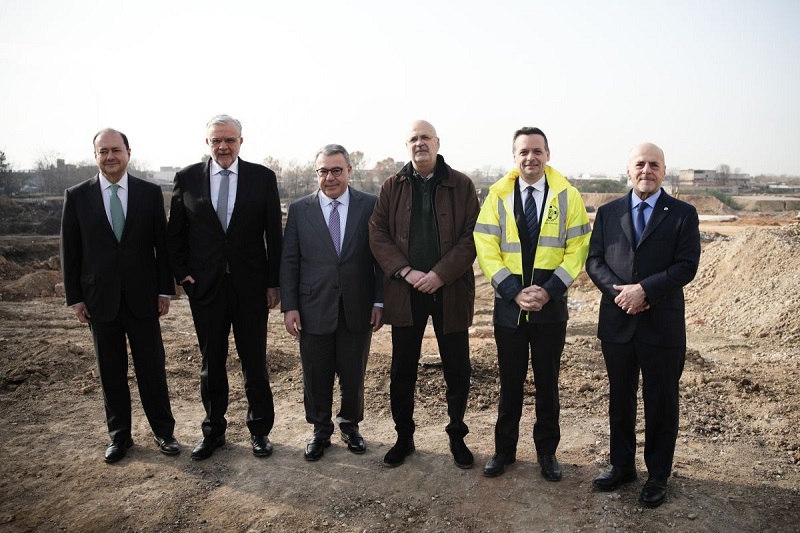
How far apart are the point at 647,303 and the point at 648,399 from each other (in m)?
0.70

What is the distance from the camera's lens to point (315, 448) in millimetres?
4906

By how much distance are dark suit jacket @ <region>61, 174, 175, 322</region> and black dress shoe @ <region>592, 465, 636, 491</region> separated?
372 centimetres

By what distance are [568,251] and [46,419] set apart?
203 inches

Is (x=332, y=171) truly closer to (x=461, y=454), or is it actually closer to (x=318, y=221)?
(x=318, y=221)

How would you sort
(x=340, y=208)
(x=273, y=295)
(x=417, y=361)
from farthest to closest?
(x=273, y=295)
(x=340, y=208)
(x=417, y=361)

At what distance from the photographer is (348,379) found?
197 inches

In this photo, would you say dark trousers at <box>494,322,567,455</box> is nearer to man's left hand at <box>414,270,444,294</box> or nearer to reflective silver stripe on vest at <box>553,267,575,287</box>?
reflective silver stripe on vest at <box>553,267,575,287</box>

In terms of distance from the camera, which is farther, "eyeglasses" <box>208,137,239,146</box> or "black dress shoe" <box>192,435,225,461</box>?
"black dress shoe" <box>192,435,225,461</box>

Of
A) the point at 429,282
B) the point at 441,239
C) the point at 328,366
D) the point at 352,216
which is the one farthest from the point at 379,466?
the point at 352,216

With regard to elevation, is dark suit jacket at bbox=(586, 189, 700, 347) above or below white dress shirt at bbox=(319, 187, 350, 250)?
below

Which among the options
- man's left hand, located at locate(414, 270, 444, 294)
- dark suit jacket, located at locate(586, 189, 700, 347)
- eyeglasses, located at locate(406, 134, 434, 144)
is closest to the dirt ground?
dark suit jacket, located at locate(586, 189, 700, 347)

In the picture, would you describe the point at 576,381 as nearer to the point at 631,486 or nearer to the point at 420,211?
the point at 631,486

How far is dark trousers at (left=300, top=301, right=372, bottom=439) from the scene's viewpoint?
16.1ft

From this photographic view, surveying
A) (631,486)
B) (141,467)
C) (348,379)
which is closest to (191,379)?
(141,467)
